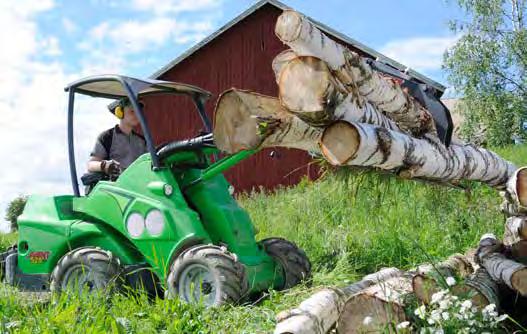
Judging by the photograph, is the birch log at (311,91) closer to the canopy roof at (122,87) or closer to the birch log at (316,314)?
the birch log at (316,314)

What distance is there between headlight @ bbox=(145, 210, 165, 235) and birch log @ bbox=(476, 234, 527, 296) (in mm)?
2649

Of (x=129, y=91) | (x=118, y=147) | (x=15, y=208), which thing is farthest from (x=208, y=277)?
(x=15, y=208)

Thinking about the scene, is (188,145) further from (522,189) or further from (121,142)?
(522,189)

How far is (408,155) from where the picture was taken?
4.95 meters

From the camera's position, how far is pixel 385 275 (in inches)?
229

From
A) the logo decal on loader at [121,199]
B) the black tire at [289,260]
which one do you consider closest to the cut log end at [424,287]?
the black tire at [289,260]

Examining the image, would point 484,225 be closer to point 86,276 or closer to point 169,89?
point 169,89

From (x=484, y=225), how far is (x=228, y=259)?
4190 mm

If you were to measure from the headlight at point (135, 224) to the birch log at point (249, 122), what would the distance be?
2152 mm

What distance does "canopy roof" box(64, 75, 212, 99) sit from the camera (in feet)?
22.6

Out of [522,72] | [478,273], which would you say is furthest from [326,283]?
[522,72]

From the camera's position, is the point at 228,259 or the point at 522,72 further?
the point at 522,72

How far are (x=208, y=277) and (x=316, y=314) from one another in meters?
1.84

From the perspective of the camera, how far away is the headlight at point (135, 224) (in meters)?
6.58
